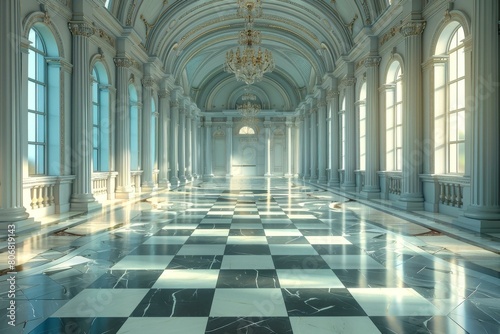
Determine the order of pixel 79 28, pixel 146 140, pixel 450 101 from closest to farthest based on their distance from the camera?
pixel 450 101
pixel 79 28
pixel 146 140

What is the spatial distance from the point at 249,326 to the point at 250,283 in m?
0.95

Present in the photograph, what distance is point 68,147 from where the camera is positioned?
9.34 m

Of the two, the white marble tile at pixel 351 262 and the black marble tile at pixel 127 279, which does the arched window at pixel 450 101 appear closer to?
the white marble tile at pixel 351 262

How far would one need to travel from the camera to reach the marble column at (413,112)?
378 inches

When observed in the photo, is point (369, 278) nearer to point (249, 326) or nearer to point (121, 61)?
point (249, 326)

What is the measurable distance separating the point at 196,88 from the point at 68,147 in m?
22.0

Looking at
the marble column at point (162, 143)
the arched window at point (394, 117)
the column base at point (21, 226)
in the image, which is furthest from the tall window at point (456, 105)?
the marble column at point (162, 143)

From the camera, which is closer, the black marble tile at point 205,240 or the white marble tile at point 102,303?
the white marble tile at point 102,303

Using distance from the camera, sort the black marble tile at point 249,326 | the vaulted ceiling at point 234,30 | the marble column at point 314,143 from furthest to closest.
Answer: the marble column at point 314,143 → the vaulted ceiling at point 234,30 → the black marble tile at point 249,326

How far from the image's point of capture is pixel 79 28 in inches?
369

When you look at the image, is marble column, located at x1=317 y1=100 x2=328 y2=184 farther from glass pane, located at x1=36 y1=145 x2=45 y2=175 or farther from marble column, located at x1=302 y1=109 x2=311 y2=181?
glass pane, located at x1=36 y1=145 x2=45 y2=175

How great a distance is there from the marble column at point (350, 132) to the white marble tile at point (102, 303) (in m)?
13.0

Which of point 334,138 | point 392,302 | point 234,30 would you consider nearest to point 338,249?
point 392,302

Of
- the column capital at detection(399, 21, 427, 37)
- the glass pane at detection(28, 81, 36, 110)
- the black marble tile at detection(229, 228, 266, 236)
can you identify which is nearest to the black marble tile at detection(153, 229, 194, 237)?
the black marble tile at detection(229, 228, 266, 236)
